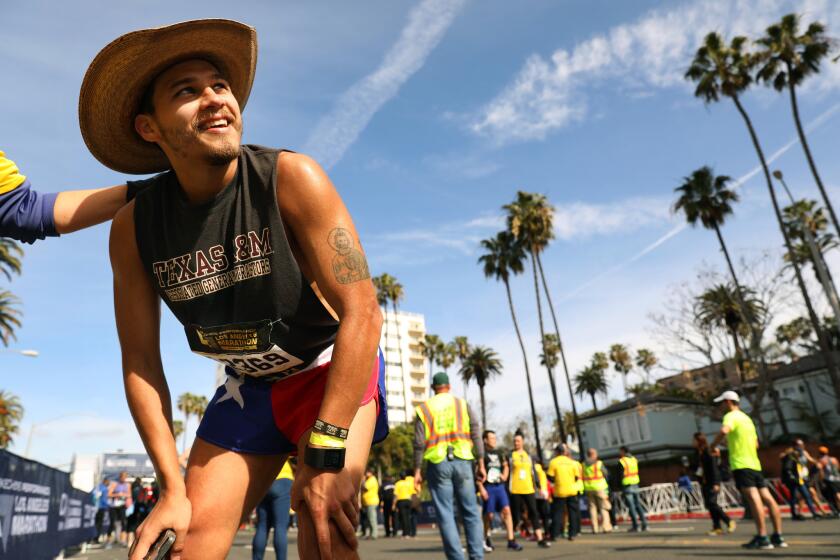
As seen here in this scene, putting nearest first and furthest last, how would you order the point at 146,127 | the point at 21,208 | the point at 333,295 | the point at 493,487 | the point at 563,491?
the point at 333,295, the point at 146,127, the point at 21,208, the point at 493,487, the point at 563,491

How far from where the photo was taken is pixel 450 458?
6703 millimetres

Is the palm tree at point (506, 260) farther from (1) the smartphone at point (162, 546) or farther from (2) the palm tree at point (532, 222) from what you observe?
(1) the smartphone at point (162, 546)

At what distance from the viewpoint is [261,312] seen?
2.12 m

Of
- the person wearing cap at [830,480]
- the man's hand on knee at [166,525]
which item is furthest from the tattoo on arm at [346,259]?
the person wearing cap at [830,480]

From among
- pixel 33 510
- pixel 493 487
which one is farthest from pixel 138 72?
pixel 493 487

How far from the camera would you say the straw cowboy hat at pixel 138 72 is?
2084mm

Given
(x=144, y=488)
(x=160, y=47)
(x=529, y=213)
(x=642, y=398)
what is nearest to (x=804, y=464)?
(x=144, y=488)

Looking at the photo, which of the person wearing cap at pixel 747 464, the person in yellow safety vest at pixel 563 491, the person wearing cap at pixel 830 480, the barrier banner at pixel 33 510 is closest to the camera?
the barrier banner at pixel 33 510

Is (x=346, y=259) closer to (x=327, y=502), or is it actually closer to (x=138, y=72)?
(x=327, y=502)

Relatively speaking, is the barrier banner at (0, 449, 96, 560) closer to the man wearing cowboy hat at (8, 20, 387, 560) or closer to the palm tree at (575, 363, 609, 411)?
the man wearing cowboy hat at (8, 20, 387, 560)

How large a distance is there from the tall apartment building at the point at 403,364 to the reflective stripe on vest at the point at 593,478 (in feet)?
305

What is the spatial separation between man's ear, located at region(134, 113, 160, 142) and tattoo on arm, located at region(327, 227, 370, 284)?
2.80ft

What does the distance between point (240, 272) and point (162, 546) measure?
2.98 feet

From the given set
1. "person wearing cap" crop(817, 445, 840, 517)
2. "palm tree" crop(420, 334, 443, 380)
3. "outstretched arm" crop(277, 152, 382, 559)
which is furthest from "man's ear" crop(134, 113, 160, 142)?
"palm tree" crop(420, 334, 443, 380)
